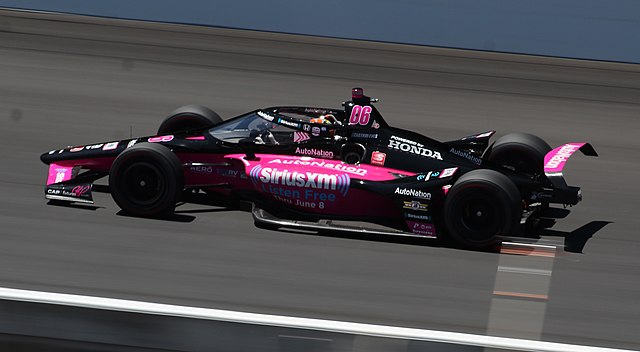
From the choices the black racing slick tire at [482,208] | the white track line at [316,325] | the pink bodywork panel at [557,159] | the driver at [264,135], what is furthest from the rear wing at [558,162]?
the white track line at [316,325]

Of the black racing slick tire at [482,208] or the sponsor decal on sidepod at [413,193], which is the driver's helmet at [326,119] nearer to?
the sponsor decal on sidepod at [413,193]

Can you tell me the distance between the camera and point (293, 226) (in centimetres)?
810

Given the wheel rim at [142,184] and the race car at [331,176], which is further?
the wheel rim at [142,184]

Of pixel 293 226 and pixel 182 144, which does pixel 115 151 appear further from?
pixel 293 226

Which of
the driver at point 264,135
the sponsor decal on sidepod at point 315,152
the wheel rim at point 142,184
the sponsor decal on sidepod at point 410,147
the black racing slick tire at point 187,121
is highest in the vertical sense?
the black racing slick tire at point 187,121

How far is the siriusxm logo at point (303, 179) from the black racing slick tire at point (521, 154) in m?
1.89

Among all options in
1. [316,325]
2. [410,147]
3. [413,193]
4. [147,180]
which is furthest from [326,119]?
[316,325]

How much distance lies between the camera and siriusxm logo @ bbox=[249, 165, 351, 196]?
8109mm

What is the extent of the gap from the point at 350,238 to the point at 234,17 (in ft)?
Result: 44.2


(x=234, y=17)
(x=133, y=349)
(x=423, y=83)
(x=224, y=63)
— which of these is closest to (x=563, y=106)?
(x=423, y=83)

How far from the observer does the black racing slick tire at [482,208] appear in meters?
7.59

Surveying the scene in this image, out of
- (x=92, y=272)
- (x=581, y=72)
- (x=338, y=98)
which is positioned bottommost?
(x=92, y=272)

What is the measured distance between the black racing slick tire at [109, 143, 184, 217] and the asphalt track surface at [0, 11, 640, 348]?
0.59 feet

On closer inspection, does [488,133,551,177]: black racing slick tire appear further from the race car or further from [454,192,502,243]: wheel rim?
[454,192,502,243]: wheel rim
